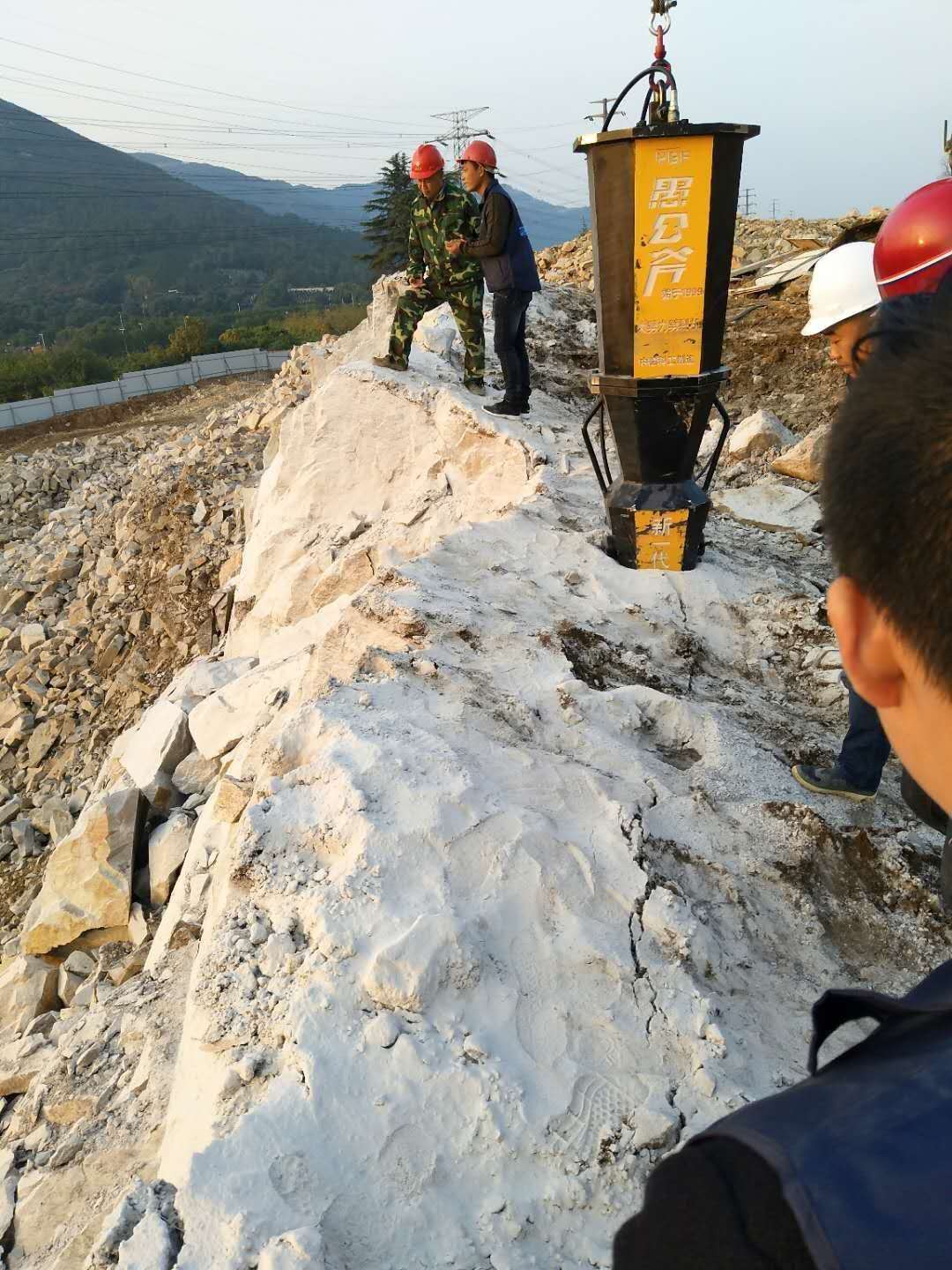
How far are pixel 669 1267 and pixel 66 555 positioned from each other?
989 centimetres

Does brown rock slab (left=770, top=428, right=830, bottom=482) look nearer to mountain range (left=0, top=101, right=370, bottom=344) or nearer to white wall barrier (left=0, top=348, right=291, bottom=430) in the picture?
white wall barrier (left=0, top=348, right=291, bottom=430)

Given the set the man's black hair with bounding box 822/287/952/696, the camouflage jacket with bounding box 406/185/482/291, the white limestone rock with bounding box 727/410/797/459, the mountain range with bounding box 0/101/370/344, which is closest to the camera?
the man's black hair with bounding box 822/287/952/696

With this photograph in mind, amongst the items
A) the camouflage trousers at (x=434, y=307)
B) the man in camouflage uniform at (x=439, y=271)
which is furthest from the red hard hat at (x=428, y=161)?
the camouflage trousers at (x=434, y=307)

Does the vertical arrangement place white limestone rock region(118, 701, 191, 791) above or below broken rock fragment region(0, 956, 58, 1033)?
above

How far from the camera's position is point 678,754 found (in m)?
2.99

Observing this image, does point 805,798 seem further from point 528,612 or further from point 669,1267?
point 669,1267

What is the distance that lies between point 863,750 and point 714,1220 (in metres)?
2.43

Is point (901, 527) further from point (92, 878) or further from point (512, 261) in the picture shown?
point (512, 261)

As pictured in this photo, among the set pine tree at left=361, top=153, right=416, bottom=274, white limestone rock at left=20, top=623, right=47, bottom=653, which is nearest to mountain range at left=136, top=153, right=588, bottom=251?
pine tree at left=361, top=153, right=416, bottom=274

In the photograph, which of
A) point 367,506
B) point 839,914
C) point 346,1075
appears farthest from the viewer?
point 367,506

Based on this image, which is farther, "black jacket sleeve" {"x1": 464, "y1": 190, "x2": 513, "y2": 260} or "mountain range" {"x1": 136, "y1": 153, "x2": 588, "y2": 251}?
"mountain range" {"x1": 136, "y1": 153, "x2": 588, "y2": 251}

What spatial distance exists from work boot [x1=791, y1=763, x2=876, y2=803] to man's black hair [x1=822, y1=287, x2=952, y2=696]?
2.37 metres

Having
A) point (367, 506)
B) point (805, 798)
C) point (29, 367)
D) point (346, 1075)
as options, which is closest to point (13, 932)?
point (367, 506)

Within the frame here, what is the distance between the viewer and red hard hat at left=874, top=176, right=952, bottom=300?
222 cm
